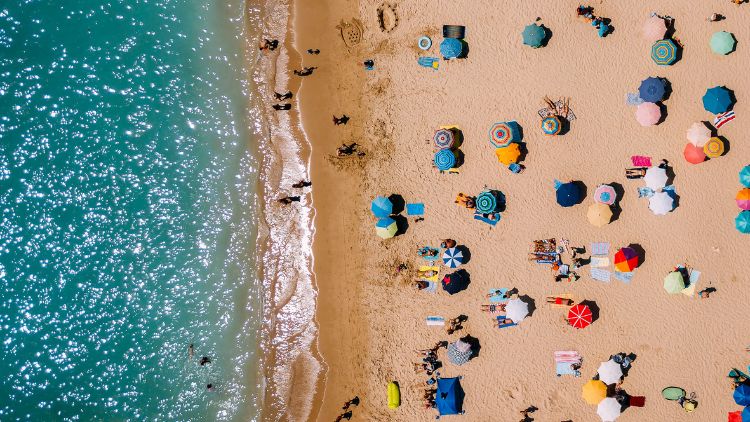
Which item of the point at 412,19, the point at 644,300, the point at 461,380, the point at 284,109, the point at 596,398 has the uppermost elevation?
the point at 412,19

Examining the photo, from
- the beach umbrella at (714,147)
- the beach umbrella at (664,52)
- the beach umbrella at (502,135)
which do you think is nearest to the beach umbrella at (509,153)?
the beach umbrella at (502,135)

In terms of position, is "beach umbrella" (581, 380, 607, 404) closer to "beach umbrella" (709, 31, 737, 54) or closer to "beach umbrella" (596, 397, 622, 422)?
"beach umbrella" (596, 397, 622, 422)

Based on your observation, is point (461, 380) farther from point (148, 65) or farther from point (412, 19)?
point (148, 65)

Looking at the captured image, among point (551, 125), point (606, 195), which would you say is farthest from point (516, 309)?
point (551, 125)

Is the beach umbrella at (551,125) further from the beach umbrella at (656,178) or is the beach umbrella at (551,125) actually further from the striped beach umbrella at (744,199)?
the striped beach umbrella at (744,199)

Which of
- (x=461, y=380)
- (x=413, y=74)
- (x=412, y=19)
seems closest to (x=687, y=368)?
(x=461, y=380)

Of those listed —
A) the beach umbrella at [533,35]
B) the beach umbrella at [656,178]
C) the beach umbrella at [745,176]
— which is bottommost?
the beach umbrella at [745,176]

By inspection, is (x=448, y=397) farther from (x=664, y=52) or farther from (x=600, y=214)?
(x=664, y=52)
